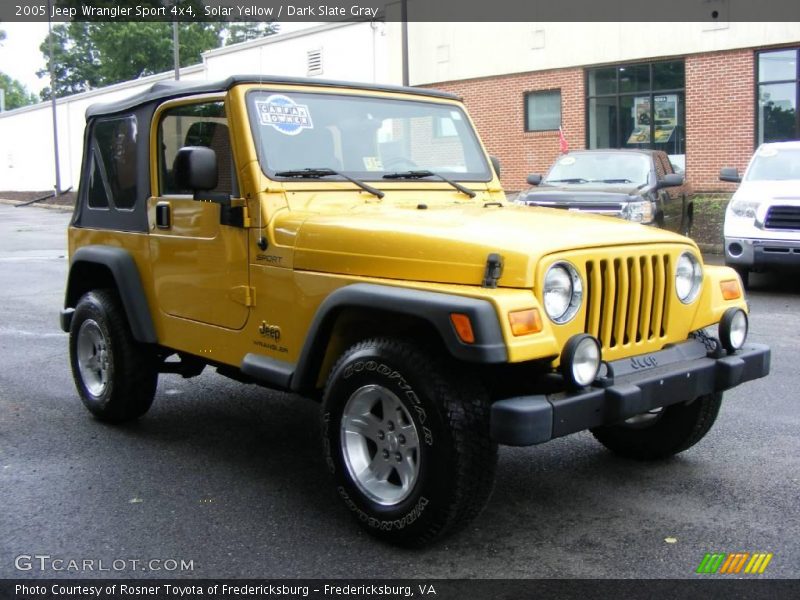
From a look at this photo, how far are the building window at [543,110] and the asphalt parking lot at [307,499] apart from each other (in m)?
17.9

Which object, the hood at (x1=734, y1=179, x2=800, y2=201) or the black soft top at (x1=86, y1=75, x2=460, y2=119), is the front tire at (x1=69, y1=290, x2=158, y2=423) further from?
the hood at (x1=734, y1=179, x2=800, y2=201)

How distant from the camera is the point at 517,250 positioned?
12.0ft

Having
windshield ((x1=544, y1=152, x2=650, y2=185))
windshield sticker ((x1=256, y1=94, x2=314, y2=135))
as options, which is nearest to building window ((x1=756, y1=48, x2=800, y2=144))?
windshield ((x1=544, y1=152, x2=650, y2=185))

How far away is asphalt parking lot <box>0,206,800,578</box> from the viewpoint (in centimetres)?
380

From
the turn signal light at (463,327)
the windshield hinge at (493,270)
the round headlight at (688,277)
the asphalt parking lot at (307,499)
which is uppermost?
the windshield hinge at (493,270)

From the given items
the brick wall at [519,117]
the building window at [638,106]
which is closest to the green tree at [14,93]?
the brick wall at [519,117]

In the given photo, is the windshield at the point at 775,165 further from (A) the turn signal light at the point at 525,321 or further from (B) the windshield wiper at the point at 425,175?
(A) the turn signal light at the point at 525,321

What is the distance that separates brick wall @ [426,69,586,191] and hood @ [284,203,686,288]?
19497mm

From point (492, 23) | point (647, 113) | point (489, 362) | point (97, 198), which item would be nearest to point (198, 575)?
point (489, 362)

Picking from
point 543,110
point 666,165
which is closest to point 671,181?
point 666,165

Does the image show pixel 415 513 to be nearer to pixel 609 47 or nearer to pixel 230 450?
pixel 230 450

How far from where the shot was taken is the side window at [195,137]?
4.78 m

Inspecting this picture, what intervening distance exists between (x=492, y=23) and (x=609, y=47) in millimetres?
3668

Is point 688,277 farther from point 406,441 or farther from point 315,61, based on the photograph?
point 315,61
